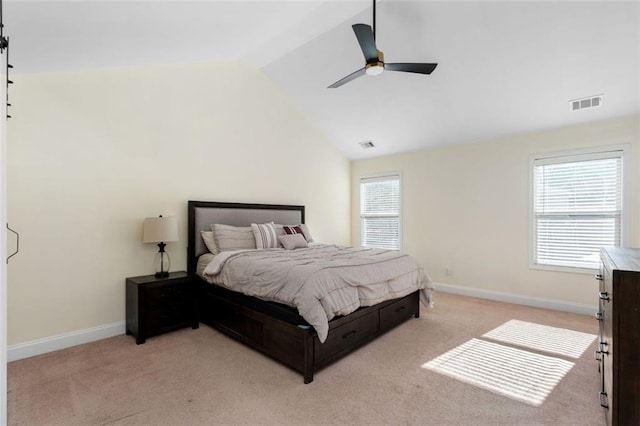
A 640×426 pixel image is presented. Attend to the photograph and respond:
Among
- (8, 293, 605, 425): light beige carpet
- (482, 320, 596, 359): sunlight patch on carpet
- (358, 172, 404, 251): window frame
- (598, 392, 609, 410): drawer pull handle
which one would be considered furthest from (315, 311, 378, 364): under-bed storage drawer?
(358, 172, 404, 251): window frame

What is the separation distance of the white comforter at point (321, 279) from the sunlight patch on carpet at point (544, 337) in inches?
31.9

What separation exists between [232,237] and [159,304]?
3.55ft

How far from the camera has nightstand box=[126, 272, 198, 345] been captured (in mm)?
3027

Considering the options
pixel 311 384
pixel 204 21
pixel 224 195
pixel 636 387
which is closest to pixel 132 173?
pixel 224 195

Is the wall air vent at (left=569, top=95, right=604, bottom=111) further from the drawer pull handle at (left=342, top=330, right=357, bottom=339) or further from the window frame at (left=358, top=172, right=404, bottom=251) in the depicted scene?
the drawer pull handle at (left=342, top=330, right=357, bottom=339)

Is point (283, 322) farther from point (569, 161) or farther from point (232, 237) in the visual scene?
point (569, 161)

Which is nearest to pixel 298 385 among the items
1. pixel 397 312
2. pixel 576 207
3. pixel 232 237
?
pixel 397 312

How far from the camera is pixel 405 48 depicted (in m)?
3.39

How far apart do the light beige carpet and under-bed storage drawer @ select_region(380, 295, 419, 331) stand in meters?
0.15

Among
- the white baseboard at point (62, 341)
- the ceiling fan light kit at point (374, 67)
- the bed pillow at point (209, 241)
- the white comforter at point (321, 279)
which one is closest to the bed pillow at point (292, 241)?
the white comforter at point (321, 279)

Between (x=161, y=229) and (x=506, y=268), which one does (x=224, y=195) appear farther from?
(x=506, y=268)

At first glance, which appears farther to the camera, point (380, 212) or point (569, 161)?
point (380, 212)

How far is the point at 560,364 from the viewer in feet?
8.38

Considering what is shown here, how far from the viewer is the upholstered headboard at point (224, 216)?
12.5 ft
